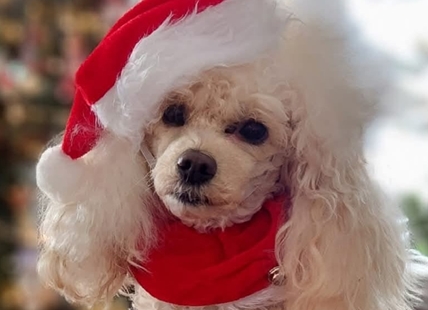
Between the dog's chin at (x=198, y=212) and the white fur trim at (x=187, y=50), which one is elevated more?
the white fur trim at (x=187, y=50)

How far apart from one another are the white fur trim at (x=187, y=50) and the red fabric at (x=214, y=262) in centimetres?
15

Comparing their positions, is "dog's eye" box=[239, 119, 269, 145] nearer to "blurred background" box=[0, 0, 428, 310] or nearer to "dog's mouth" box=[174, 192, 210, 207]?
"dog's mouth" box=[174, 192, 210, 207]

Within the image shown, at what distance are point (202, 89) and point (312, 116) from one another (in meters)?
0.12

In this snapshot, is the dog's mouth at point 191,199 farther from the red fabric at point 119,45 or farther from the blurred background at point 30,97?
the blurred background at point 30,97

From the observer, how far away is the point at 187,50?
2.76 feet

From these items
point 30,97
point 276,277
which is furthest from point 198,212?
point 30,97

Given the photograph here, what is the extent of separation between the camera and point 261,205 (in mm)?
885

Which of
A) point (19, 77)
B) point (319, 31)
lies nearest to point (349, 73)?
point (319, 31)

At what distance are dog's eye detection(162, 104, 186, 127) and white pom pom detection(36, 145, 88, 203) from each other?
0.11 m

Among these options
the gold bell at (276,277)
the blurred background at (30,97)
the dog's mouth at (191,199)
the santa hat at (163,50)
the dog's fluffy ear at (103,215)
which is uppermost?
the santa hat at (163,50)

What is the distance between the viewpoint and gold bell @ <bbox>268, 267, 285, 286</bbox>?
0.88m

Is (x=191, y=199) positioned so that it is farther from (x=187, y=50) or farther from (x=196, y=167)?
(x=187, y=50)

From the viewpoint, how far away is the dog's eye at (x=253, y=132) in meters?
0.84

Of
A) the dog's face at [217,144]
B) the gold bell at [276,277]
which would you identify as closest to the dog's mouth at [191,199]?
the dog's face at [217,144]
